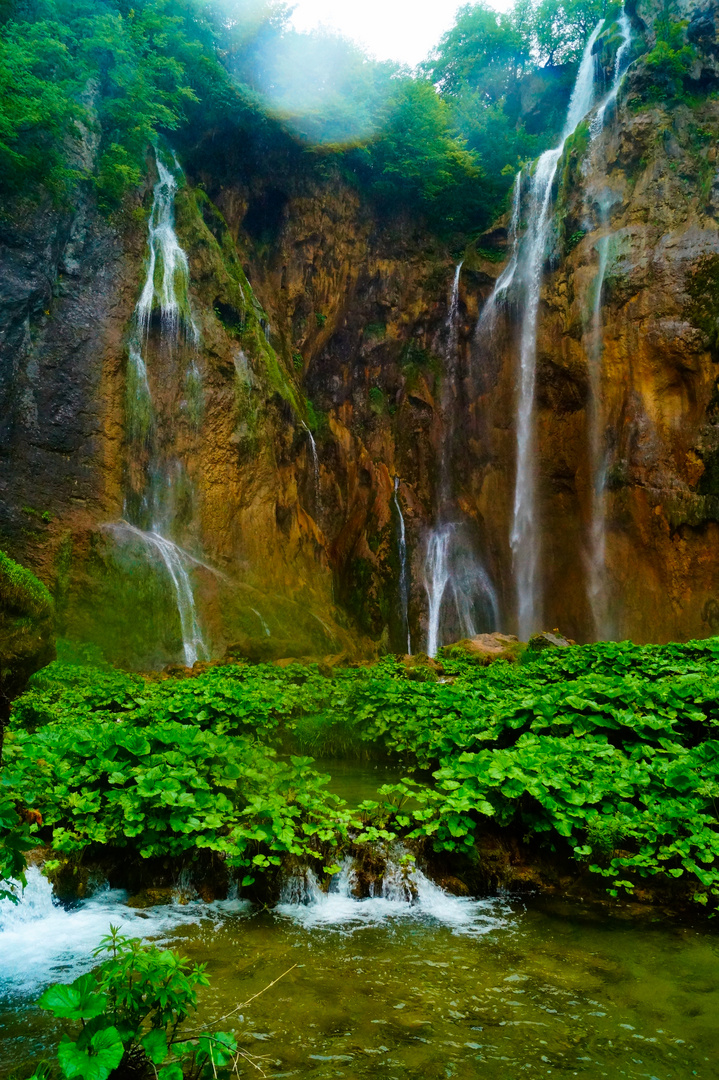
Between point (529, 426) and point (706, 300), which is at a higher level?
point (706, 300)

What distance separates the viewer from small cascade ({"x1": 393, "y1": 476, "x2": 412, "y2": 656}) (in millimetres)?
21458

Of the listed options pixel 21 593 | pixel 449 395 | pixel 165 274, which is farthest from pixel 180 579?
pixel 449 395

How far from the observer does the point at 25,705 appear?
745 centimetres

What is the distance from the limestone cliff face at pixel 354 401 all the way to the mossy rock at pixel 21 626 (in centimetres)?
954

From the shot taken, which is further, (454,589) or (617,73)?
(454,589)

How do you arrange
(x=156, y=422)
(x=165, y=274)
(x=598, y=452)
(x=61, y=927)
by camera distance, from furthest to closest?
(x=598, y=452) → (x=165, y=274) → (x=156, y=422) → (x=61, y=927)

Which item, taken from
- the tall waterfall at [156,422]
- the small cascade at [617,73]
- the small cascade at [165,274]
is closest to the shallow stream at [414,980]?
the tall waterfall at [156,422]

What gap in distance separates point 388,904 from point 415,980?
40.0 inches

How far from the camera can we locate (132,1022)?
2.03 m

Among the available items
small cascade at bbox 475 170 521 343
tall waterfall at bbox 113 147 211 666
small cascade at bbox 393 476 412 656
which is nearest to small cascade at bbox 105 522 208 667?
tall waterfall at bbox 113 147 211 666

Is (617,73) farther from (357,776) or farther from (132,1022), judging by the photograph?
(132,1022)

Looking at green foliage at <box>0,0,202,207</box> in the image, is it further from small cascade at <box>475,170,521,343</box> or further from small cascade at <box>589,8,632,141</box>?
small cascade at <box>589,8,632,141</box>

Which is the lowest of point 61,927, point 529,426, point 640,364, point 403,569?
point 61,927

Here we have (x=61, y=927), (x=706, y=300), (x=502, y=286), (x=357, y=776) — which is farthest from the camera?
(x=502, y=286)
